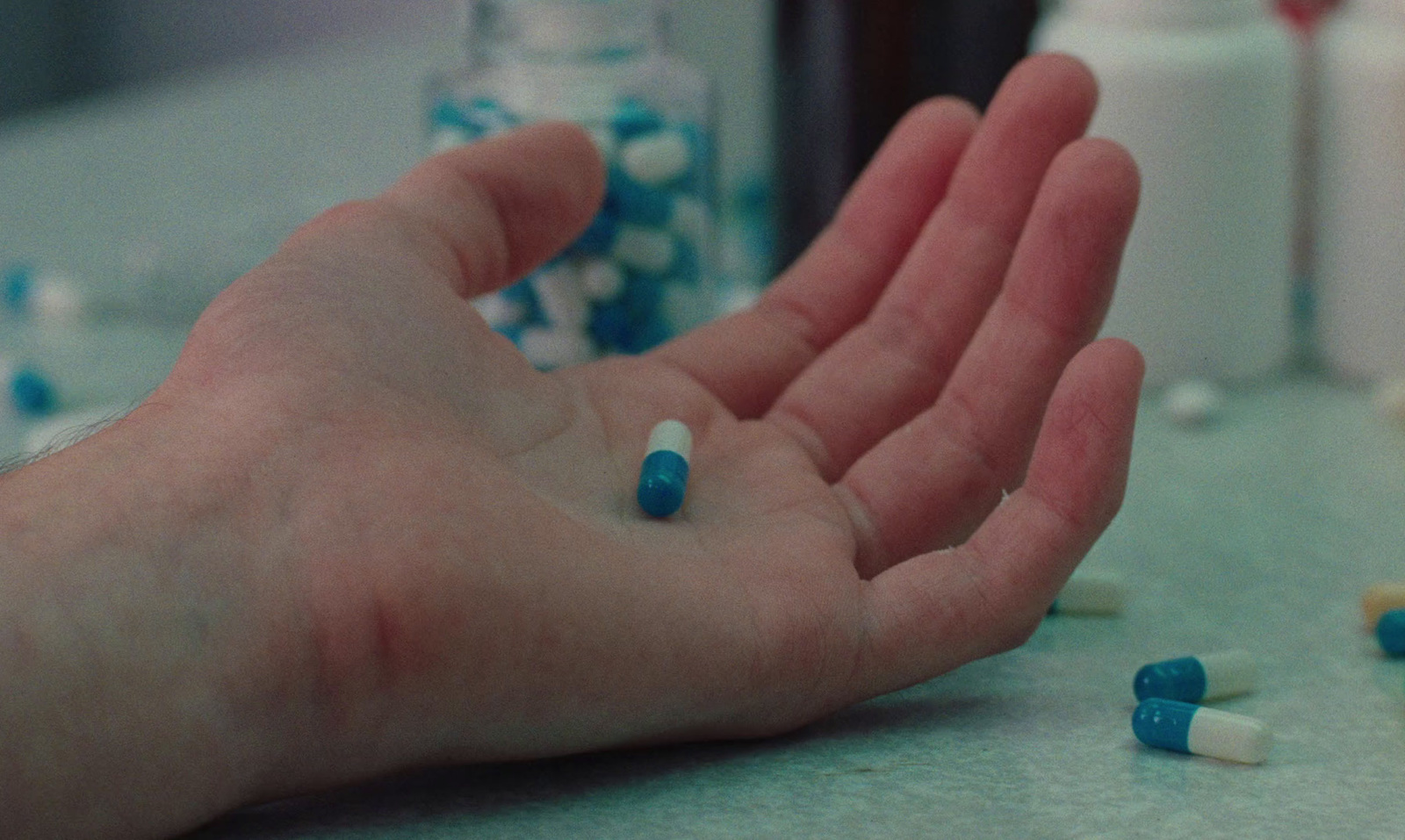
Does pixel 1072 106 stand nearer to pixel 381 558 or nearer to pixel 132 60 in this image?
pixel 381 558

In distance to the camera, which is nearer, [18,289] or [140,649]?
[140,649]

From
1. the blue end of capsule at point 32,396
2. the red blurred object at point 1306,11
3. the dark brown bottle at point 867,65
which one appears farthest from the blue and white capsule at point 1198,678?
the blue end of capsule at point 32,396

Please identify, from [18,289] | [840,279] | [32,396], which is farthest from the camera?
[18,289]

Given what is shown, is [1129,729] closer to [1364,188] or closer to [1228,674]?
[1228,674]

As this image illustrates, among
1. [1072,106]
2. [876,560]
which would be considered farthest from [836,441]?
[1072,106]

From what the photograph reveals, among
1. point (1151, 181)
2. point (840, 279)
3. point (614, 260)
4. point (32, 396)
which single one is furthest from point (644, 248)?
point (32, 396)

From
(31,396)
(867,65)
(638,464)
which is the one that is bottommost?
(31,396)

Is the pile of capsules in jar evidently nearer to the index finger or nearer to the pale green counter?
the index finger

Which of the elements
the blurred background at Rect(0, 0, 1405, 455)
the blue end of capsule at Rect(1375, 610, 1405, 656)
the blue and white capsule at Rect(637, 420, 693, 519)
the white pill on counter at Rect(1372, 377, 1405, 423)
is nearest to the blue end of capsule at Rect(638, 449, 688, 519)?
the blue and white capsule at Rect(637, 420, 693, 519)

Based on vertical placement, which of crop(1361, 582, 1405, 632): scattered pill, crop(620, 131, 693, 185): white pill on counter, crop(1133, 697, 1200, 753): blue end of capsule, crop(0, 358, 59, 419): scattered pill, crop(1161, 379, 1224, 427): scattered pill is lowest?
crop(0, 358, 59, 419): scattered pill
